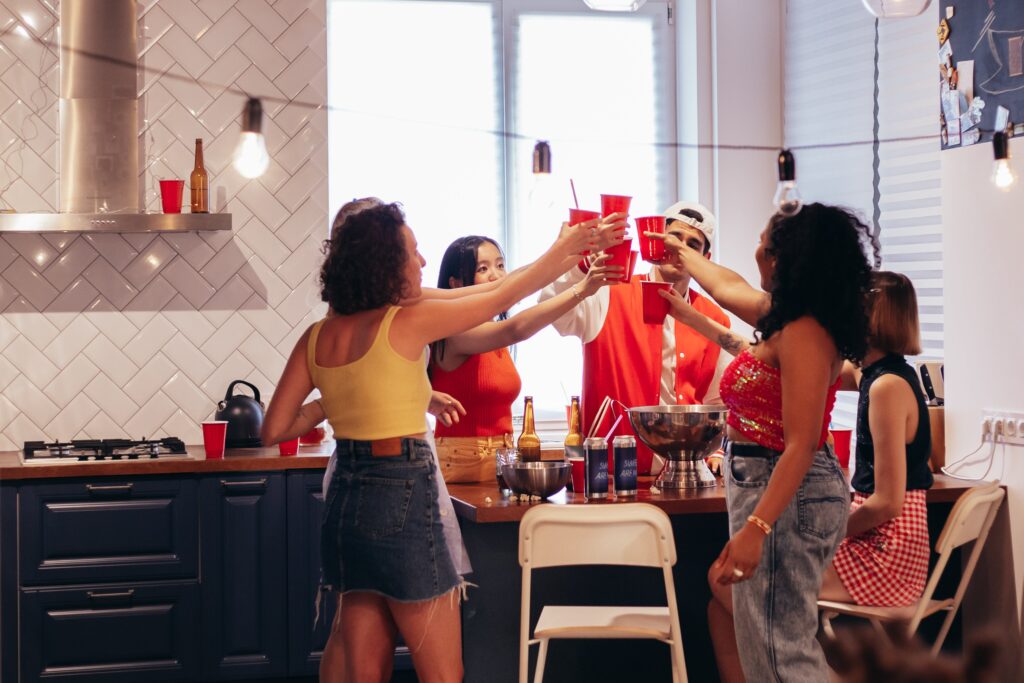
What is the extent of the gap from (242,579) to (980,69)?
313cm

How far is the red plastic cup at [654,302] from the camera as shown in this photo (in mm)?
3043

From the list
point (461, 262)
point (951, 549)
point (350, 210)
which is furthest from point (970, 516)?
point (350, 210)

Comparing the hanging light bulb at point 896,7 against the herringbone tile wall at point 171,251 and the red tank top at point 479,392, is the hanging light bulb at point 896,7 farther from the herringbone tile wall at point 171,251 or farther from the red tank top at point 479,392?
the herringbone tile wall at point 171,251

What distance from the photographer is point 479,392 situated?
11.0 ft

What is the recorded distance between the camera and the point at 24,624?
3.97 meters

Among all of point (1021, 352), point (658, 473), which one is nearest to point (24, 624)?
point (658, 473)

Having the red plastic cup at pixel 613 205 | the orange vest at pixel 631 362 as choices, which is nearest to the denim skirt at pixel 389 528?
the red plastic cup at pixel 613 205

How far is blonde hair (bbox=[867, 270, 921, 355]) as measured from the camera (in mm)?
3049

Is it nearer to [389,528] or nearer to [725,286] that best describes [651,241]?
[725,286]

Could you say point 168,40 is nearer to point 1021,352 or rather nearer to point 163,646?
point 163,646

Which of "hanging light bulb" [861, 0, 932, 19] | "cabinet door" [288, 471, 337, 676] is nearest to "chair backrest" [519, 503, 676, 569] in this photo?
"hanging light bulb" [861, 0, 932, 19]

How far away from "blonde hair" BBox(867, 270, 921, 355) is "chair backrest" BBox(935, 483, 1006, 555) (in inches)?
17.7

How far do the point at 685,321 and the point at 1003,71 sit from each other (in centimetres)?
127

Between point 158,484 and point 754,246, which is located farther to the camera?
point 754,246
